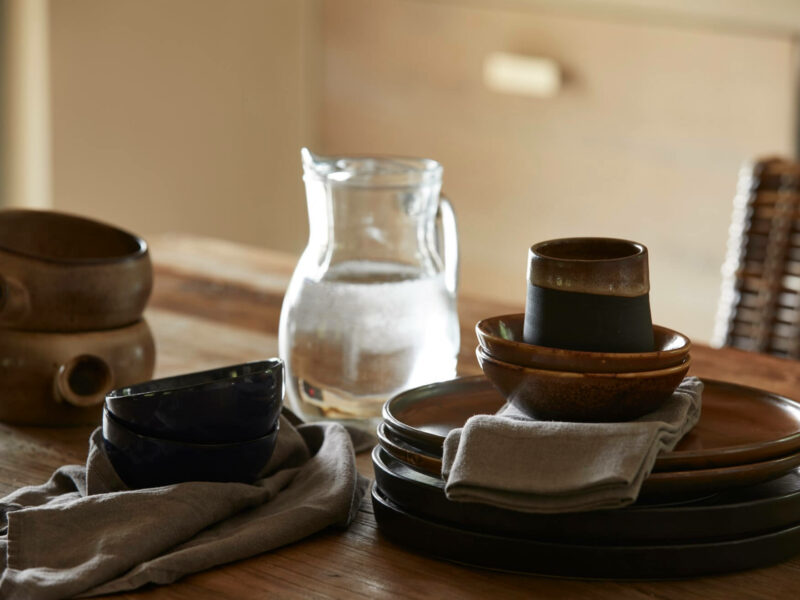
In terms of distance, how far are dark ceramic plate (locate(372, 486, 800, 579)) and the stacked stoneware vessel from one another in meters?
0.40

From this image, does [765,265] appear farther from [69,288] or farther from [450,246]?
[69,288]

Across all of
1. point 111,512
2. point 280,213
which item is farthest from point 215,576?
point 280,213

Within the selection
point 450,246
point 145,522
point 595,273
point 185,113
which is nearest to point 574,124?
point 185,113

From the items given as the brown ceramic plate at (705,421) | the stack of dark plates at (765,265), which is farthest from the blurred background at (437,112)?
the brown ceramic plate at (705,421)

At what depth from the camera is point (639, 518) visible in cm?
64

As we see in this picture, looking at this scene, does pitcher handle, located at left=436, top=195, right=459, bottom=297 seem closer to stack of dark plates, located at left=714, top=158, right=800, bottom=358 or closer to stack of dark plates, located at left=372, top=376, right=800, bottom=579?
stack of dark plates, located at left=372, top=376, right=800, bottom=579

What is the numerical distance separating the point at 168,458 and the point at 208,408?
0.14 ft

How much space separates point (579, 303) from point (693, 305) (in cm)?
201

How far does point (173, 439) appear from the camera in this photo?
710 mm

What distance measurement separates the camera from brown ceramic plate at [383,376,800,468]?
2.18ft

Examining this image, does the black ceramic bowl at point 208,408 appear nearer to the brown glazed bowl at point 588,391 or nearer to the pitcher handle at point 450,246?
the brown glazed bowl at point 588,391

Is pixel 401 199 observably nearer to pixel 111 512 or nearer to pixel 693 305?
pixel 111 512

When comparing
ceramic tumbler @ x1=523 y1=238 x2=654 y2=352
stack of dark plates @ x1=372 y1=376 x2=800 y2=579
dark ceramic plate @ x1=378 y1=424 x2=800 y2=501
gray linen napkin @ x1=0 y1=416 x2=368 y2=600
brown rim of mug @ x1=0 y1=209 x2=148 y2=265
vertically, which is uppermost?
ceramic tumbler @ x1=523 y1=238 x2=654 y2=352

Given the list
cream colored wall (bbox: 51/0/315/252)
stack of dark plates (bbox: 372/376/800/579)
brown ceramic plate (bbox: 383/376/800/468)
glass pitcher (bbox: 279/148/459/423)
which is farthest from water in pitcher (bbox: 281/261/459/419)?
cream colored wall (bbox: 51/0/315/252)
